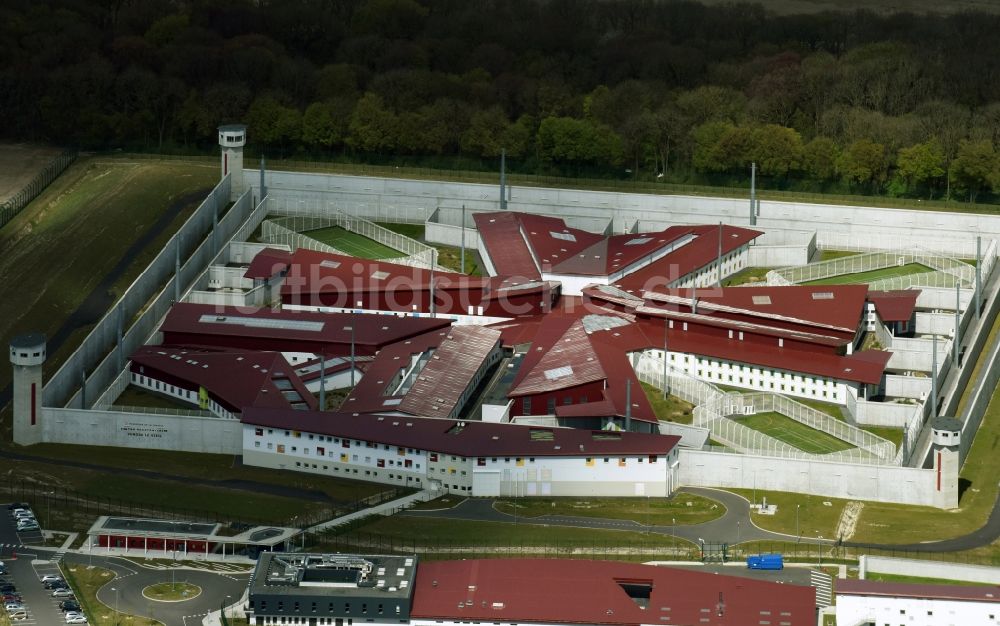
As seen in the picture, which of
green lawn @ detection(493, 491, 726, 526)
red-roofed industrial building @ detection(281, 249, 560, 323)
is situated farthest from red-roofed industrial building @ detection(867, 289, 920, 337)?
green lawn @ detection(493, 491, 726, 526)

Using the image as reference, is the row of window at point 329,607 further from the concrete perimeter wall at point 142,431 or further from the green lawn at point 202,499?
the concrete perimeter wall at point 142,431

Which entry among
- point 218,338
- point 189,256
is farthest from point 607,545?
point 189,256

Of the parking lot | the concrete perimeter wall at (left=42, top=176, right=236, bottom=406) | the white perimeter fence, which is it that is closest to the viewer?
the parking lot

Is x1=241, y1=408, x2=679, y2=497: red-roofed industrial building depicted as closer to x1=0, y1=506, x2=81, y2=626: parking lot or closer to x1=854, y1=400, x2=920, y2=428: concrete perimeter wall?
x1=854, y1=400, x2=920, y2=428: concrete perimeter wall

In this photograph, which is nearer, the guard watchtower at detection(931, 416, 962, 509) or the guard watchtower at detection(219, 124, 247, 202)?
the guard watchtower at detection(931, 416, 962, 509)

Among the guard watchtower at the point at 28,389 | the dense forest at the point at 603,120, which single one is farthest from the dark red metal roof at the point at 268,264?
the dense forest at the point at 603,120
